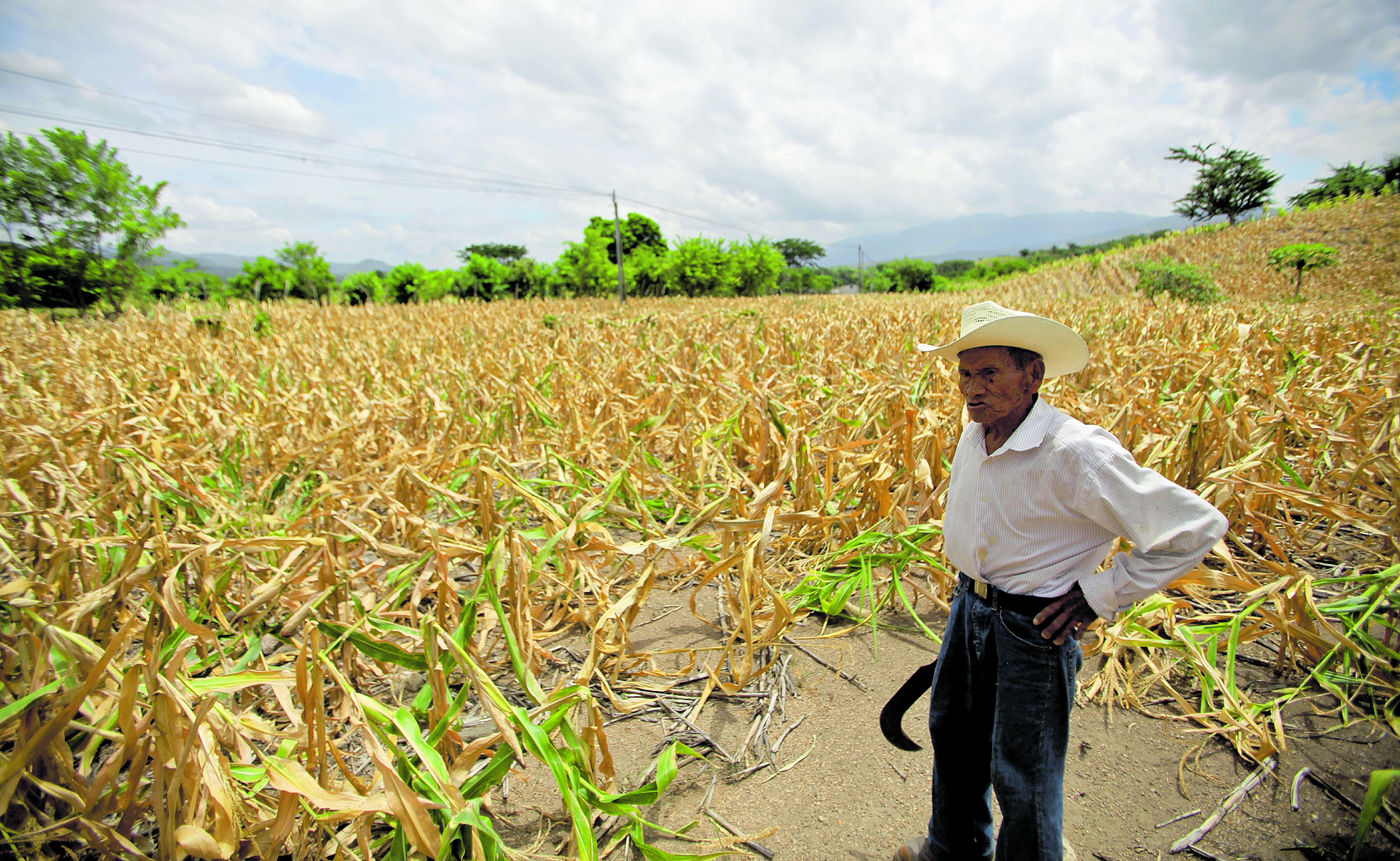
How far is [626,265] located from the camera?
40750 mm

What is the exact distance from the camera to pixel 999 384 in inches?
53.1

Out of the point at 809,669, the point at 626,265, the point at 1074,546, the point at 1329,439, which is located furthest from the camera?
the point at 626,265

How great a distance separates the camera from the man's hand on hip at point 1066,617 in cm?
122

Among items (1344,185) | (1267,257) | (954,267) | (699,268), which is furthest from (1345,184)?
(954,267)

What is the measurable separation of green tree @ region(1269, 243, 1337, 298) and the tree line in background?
0.64 meters

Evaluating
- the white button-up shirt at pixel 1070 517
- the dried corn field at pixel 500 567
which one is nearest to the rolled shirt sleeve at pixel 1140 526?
the white button-up shirt at pixel 1070 517

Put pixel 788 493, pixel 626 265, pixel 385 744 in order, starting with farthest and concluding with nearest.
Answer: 1. pixel 626 265
2. pixel 788 493
3. pixel 385 744

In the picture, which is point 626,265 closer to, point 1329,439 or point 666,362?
point 666,362

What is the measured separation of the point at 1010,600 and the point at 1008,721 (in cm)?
27

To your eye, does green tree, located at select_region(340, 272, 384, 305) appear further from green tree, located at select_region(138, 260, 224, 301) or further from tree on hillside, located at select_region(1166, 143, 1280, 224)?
tree on hillside, located at select_region(1166, 143, 1280, 224)

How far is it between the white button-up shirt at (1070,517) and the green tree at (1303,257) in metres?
20.6

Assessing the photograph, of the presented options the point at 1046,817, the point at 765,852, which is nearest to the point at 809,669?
the point at 765,852

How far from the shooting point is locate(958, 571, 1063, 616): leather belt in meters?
1.31

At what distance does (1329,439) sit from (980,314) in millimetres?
2794
